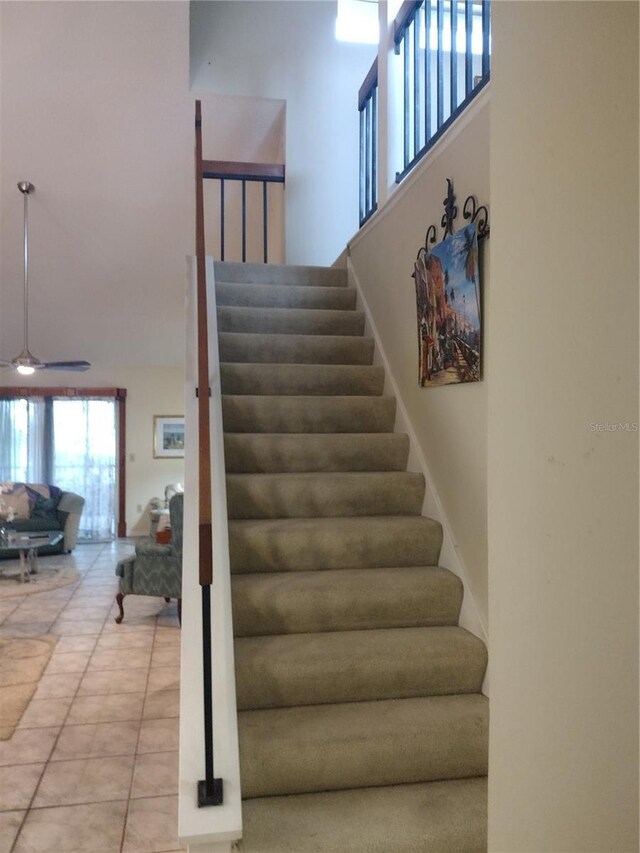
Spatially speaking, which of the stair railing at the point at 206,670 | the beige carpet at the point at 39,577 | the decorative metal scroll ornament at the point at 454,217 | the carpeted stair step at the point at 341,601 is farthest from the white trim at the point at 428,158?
the beige carpet at the point at 39,577

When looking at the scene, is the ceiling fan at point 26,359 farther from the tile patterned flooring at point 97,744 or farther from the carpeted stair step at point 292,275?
the carpeted stair step at point 292,275

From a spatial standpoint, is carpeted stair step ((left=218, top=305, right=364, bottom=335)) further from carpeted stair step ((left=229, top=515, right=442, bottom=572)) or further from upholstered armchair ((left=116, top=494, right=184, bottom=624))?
upholstered armchair ((left=116, top=494, right=184, bottom=624))

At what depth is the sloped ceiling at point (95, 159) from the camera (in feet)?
14.9

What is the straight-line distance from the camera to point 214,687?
5.94ft

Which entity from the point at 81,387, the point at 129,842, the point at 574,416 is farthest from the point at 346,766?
the point at 81,387

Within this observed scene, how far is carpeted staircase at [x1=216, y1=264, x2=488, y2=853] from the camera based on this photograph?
1.83m

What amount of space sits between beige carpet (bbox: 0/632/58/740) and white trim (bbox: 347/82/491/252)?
344 centimetres

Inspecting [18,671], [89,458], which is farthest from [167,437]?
[18,671]

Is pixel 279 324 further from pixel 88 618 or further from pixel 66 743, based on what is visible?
pixel 88 618

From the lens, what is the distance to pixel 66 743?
10.6 ft

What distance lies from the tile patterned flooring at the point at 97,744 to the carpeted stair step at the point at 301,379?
73.7 inches

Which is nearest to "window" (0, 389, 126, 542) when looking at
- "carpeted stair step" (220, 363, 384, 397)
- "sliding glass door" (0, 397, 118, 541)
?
"sliding glass door" (0, 397, 118, 541)

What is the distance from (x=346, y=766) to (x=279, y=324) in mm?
2558

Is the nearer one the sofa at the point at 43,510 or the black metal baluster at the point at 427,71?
the black metal baluster at the point at 427,71
